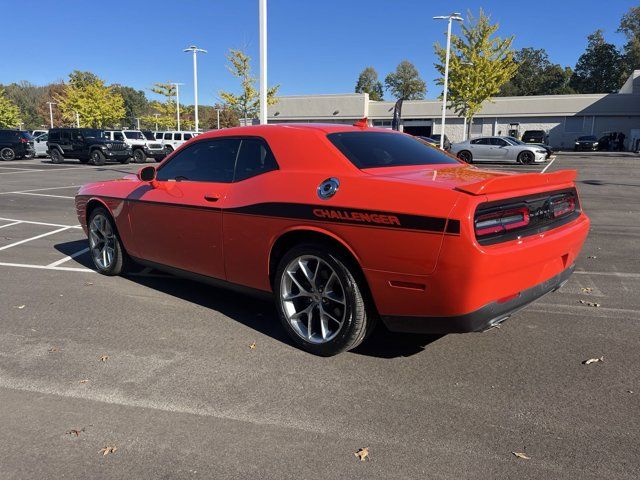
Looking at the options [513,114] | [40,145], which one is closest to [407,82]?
[513,114]

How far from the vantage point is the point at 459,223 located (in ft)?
9.27

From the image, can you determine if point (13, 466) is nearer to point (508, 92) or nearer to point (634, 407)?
point (634, 407)

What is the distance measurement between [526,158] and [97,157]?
2252cm

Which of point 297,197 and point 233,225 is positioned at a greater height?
point 297,197

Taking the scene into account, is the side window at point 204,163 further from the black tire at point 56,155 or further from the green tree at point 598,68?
the green tree at point 598,68

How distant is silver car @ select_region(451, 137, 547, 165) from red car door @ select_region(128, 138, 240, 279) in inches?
926

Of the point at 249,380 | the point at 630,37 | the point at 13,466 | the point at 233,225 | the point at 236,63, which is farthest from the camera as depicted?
the point at 630,37

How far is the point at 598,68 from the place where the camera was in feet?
271

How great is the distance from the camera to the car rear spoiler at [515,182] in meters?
2.95

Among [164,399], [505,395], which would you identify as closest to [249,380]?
[164,399]

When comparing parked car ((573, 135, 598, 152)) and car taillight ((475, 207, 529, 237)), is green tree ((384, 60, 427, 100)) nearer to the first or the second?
parked car ((573, 135, 598, 152))

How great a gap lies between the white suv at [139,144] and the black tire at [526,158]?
20106 mm

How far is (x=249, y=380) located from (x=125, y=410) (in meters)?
0.78

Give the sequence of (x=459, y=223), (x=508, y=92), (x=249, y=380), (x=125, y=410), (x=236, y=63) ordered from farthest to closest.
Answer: (x=508, y=92) < (x=236, y=63) < (x=249, y=380) < (x=125, y=410) < (x=459, y=223)
